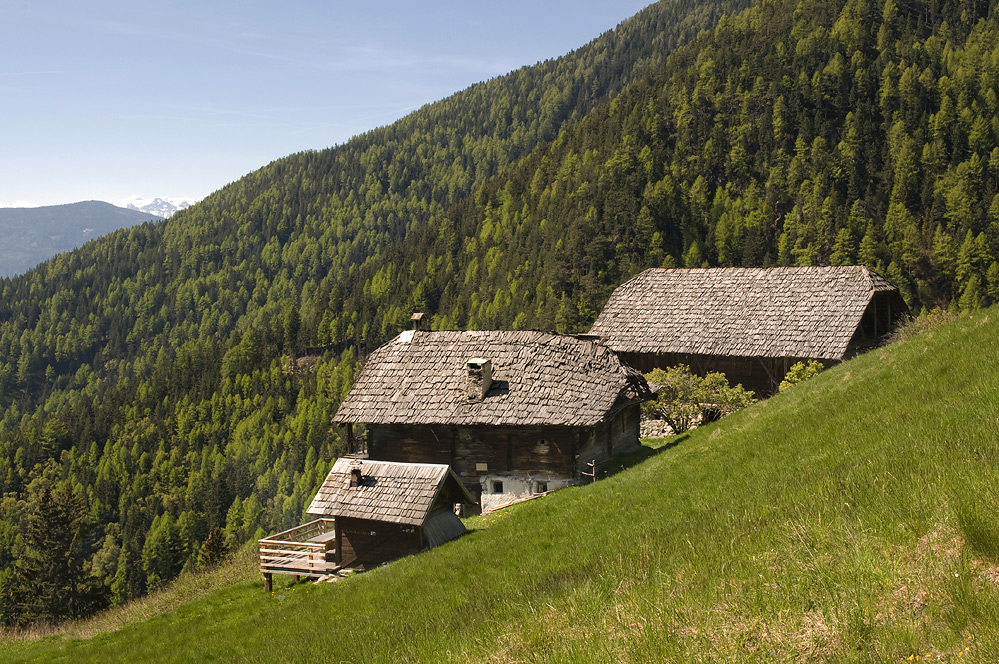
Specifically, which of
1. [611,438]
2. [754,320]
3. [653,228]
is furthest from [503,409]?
[653,228]

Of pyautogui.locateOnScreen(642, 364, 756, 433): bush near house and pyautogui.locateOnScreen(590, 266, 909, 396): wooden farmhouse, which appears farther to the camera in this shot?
pyautogui.locateOnScreen(590, 266, 909, 396): wooden farmhouse

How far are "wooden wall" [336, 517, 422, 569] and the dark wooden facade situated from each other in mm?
7710

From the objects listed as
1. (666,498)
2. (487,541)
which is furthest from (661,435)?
(666,498)

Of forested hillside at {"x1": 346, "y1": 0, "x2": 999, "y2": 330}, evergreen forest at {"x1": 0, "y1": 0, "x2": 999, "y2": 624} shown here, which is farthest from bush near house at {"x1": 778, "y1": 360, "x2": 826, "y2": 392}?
evergreen forest at {"x1": 0, "y1": 0, "x2": 999, "y2": 624}

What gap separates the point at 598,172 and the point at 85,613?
99.4 metres

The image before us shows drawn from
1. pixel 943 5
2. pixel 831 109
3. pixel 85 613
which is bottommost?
pixel 85 613

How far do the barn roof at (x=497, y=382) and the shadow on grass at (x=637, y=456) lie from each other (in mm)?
2198

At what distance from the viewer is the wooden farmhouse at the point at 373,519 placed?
987 inches

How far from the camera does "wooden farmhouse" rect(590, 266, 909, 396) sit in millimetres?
37500

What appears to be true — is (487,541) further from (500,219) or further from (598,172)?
(500,219)

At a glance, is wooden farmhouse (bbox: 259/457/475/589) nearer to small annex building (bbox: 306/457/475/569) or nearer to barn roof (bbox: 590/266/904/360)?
small annex building (bbox: 306/457/475/569)

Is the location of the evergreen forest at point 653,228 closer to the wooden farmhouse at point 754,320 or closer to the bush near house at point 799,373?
the wooden farmhouse at point 754,320

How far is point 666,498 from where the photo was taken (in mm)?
16344

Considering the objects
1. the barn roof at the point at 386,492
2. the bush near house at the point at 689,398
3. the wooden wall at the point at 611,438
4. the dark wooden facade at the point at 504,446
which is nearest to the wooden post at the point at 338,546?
the barn roof at the point at 386,492
